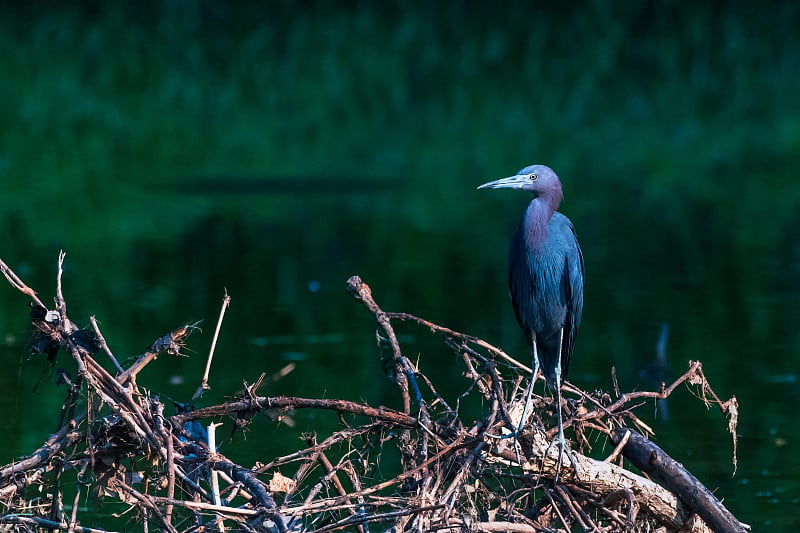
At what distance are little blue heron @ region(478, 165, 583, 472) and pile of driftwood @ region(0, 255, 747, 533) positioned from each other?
1.85ft

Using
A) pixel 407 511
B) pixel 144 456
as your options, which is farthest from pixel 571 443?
pixel 144 456

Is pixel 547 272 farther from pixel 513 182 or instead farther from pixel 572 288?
pixel 513 182

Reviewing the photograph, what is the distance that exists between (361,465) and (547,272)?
983 mm

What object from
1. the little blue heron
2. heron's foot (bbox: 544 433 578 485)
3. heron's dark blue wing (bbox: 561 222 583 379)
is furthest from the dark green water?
heron's foot (bbox: 544 433 578 485)

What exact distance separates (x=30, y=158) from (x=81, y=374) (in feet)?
53.2

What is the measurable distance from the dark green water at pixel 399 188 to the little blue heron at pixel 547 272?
2.56ft

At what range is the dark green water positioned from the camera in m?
9.12

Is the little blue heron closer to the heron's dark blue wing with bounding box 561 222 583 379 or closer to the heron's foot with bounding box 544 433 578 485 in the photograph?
the heron's dark blue wing with bounding box 561 222 583 379

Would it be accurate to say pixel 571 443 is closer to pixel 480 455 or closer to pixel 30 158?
pixel 480 455

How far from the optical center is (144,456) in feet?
14.2

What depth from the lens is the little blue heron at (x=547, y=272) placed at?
505 centimetres

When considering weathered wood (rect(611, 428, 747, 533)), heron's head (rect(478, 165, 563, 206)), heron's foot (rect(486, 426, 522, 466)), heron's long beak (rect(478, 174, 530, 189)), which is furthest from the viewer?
heron's head (rect(478, 165, 563, 206))

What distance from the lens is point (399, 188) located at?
16.9m

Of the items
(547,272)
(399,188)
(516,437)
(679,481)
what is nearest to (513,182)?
(547,272)
